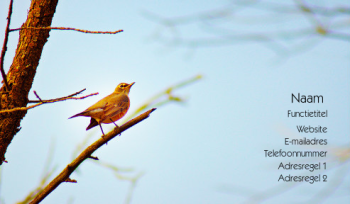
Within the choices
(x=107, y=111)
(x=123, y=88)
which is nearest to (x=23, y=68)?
(x=107, y=111)

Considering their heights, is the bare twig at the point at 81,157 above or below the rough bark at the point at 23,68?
below

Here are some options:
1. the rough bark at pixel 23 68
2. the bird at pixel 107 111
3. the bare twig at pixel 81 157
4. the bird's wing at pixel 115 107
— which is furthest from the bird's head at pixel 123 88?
the bare twig at pixel 81 157

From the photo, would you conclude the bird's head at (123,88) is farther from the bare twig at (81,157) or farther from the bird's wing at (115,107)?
the bare twig at (81,157)

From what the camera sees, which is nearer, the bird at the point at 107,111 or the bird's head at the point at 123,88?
the bird at the point at 107,111

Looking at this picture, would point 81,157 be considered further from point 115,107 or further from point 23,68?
point 115,107

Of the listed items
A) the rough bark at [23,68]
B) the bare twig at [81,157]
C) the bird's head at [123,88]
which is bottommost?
the bare twig at [81,157]

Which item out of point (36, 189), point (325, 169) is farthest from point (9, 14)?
point (325, 169)

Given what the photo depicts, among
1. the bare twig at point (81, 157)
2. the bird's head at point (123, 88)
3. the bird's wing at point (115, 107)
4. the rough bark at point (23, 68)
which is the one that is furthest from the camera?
the bird's head at point (123, 88)

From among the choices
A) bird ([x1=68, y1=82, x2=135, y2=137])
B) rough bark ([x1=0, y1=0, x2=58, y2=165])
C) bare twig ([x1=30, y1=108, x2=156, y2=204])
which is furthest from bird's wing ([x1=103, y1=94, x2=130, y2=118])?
bare twig ([x1=30, y1=108, x2=156, y2=204])
